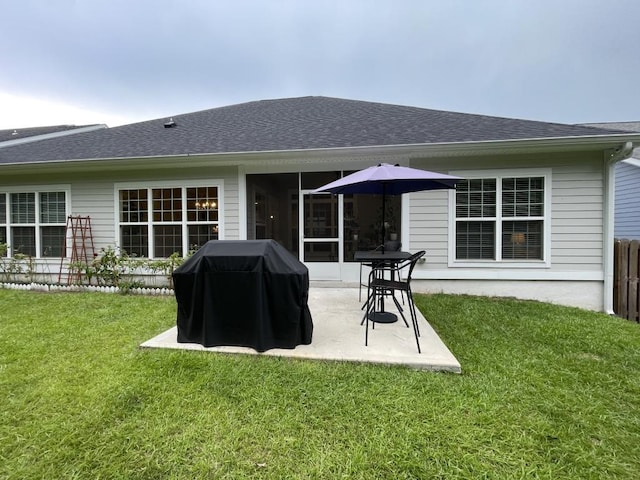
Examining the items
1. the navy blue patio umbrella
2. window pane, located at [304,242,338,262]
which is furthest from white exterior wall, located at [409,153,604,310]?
the navy blue patio umbrella

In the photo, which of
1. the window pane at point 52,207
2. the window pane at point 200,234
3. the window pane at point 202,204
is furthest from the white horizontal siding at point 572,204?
the window pane at point 52,207

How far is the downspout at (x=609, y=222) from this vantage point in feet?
16.7

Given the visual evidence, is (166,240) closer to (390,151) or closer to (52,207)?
(52,207)

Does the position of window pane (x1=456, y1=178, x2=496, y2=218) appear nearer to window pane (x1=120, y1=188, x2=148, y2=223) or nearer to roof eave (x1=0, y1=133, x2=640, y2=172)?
roof eave (x1=0, y1=133, x2=640, y2=172)

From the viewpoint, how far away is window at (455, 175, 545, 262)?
552 cm

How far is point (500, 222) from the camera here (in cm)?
557

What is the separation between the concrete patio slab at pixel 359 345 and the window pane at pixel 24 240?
19.9 feet

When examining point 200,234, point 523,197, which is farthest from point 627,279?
point 200,234

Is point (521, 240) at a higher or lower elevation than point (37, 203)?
lower

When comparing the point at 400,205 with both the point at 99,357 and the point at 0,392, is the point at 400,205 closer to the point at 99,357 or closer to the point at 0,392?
the point at 99,357

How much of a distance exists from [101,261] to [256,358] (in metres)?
5.21

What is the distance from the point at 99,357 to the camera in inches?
118

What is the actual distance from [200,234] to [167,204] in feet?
3.22

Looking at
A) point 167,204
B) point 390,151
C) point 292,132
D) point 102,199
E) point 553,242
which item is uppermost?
point 292,132
